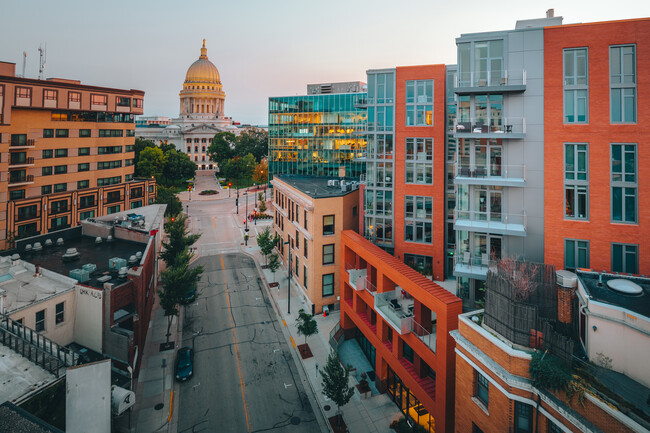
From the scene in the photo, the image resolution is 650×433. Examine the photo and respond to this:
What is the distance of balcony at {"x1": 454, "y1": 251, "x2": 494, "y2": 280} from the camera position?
21.4 meters

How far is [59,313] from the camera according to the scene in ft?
69.7

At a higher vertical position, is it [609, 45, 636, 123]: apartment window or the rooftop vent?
[609, 45, 636, 123]: apartment window

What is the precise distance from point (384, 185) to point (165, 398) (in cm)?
2362

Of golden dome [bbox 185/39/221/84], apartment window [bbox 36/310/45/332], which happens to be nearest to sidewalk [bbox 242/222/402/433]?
apartment window [bbox 36/310/45/332]

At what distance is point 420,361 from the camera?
64.3 feet

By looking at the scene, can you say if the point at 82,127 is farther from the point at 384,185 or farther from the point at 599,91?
the point at 599,91

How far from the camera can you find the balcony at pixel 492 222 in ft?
67.2

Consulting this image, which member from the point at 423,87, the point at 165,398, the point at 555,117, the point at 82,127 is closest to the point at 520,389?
the point at 555,117

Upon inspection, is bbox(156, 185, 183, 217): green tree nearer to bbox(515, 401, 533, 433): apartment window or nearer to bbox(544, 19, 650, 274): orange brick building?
bbox(544, 19, 650, 274): orange brick building

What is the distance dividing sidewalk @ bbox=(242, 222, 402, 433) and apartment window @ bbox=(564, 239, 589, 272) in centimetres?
1330

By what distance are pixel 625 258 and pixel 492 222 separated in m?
6.55

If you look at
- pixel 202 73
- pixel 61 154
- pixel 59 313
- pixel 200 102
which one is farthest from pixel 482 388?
pixel 202 73

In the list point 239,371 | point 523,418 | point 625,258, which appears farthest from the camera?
point 239,371

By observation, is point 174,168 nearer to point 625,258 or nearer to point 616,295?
point 625,258
